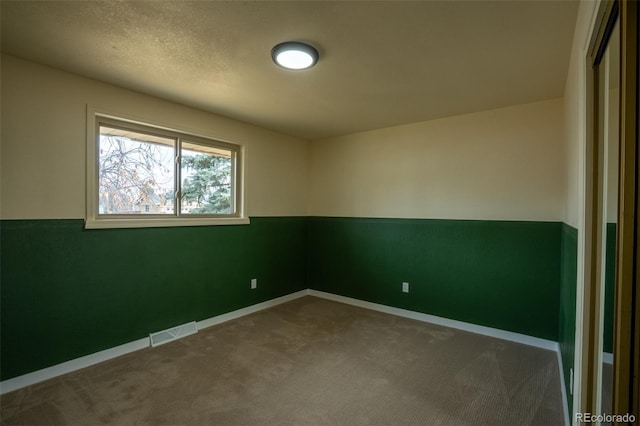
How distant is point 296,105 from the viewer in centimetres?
320

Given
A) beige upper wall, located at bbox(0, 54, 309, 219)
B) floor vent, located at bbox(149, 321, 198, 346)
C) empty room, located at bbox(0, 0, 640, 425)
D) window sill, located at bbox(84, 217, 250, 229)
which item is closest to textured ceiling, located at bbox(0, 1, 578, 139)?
empty room, located at bbox(0, 0, 640, 425)

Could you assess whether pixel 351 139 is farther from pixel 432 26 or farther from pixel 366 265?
pixel 432 26

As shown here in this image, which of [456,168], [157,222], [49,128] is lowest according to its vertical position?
[157,222]

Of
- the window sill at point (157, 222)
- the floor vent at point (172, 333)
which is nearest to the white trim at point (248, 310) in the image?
the floor vent at point (172, 333)

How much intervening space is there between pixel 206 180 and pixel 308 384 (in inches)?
94.4

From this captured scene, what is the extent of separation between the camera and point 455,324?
348 centimetres

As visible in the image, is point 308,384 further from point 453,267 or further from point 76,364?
point 453,267

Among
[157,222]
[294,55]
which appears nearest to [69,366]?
[157,222]

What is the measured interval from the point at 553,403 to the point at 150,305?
335cm

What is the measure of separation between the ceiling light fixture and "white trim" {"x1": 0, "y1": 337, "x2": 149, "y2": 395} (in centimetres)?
274

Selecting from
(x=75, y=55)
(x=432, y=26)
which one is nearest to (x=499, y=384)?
(x=432, y=26)

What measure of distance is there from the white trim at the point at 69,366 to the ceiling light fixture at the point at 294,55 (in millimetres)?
2743

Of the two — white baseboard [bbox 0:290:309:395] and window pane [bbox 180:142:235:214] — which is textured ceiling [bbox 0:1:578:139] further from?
white baseboard [bbox 0:290:309:395]

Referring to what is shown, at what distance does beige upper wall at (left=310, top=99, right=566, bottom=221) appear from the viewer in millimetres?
3008
